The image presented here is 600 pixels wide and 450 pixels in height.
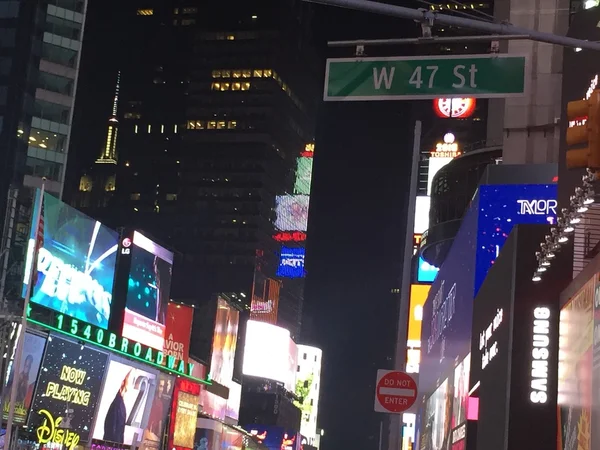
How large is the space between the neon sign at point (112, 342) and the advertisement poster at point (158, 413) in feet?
2.36

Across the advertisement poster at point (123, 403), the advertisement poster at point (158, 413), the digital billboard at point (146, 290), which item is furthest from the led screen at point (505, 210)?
the advertisement poster at point (158, 413)

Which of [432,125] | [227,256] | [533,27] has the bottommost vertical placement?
[533,27]

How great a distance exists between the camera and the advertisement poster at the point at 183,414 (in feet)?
194

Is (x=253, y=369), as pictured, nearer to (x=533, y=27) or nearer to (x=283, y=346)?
(x=283, y=346)

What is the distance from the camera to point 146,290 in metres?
56.5

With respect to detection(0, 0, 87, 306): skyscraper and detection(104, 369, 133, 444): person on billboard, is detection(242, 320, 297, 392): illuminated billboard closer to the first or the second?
detection(0, 0, 87, 306): skyscraper

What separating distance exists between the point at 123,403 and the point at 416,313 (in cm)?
1497

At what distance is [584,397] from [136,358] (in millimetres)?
41258

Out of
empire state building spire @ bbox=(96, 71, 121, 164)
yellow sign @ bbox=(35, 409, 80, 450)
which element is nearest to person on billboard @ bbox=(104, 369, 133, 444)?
yellow sign @ bbox=(35, 409, 80, 450)

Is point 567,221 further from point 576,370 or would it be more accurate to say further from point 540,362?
point 540,362

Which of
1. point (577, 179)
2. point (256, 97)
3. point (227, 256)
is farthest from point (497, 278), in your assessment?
point (256, 97)

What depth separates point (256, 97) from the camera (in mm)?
195625

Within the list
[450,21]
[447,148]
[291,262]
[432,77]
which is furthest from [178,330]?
[291,262]

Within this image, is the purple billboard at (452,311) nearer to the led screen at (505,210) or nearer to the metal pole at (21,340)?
the led screen at (505,210)
